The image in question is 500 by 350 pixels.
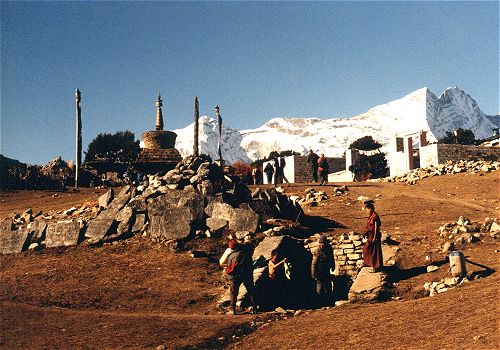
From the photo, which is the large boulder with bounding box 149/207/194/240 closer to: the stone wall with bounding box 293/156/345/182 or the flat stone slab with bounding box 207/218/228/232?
the flat stone slab with bounding box 207/218/228/232

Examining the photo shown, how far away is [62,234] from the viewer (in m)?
17.1

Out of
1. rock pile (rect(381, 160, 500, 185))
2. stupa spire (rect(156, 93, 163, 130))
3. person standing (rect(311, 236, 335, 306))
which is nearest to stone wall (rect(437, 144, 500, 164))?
rock pile (rect(381, 160, 500, 185))

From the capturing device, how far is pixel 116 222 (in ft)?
57.6

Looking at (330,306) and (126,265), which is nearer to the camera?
(330,306)

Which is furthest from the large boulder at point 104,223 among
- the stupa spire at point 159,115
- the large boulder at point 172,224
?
the stupa spire at point 159,115

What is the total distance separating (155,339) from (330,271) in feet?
18.0

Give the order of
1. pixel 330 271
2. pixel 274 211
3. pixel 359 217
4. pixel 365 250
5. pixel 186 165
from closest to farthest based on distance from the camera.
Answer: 1. pixel 365 250
2. pixel 330 271
3. pixel 274 211
4. pixel 359 217
5. pixel 186 165

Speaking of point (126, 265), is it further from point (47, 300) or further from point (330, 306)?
point (330, 306)

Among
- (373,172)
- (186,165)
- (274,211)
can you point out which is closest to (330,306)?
(274,211)

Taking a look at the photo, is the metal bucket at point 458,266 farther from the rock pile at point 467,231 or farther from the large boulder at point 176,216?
the large boulder at point 176,216

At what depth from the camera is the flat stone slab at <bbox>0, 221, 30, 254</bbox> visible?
16.9m

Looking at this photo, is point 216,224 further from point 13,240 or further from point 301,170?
point 301,170

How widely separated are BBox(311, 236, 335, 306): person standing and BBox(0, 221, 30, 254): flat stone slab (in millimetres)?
9956

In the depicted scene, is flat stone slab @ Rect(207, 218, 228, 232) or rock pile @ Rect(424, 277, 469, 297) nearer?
rock pile @ Rect(424, 277, 469, 297)
